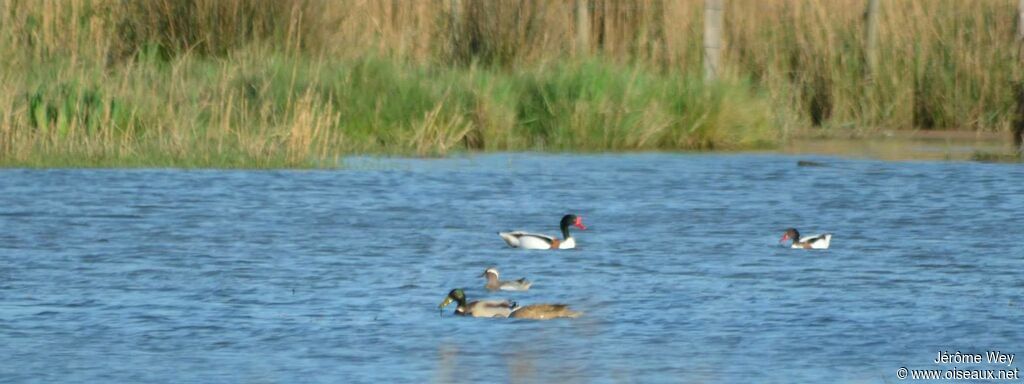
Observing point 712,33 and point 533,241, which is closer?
point 533,241

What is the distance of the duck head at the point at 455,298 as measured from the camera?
9.80m

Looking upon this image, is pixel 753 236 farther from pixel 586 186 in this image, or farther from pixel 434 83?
pixel 434 83

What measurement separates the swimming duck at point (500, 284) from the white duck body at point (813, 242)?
2056 mm

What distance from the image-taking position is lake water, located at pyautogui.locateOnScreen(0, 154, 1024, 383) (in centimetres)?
862

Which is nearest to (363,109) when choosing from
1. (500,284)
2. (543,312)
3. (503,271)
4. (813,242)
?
(813,242)

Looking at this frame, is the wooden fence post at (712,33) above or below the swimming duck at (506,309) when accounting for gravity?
above

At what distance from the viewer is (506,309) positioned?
9820 millimetres

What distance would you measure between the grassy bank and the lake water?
727 millimetres

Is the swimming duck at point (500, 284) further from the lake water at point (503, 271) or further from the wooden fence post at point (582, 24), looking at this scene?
the wooden fence post at point (582, 24)

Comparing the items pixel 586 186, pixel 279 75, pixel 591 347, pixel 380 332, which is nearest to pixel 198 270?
pixel 380 332

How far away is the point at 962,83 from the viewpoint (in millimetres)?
21203

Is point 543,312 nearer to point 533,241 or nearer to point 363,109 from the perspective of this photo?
point 533,241

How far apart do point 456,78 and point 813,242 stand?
24.2 feet

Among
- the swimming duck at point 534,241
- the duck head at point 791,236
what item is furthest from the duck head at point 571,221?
the duck head at point 791,236
